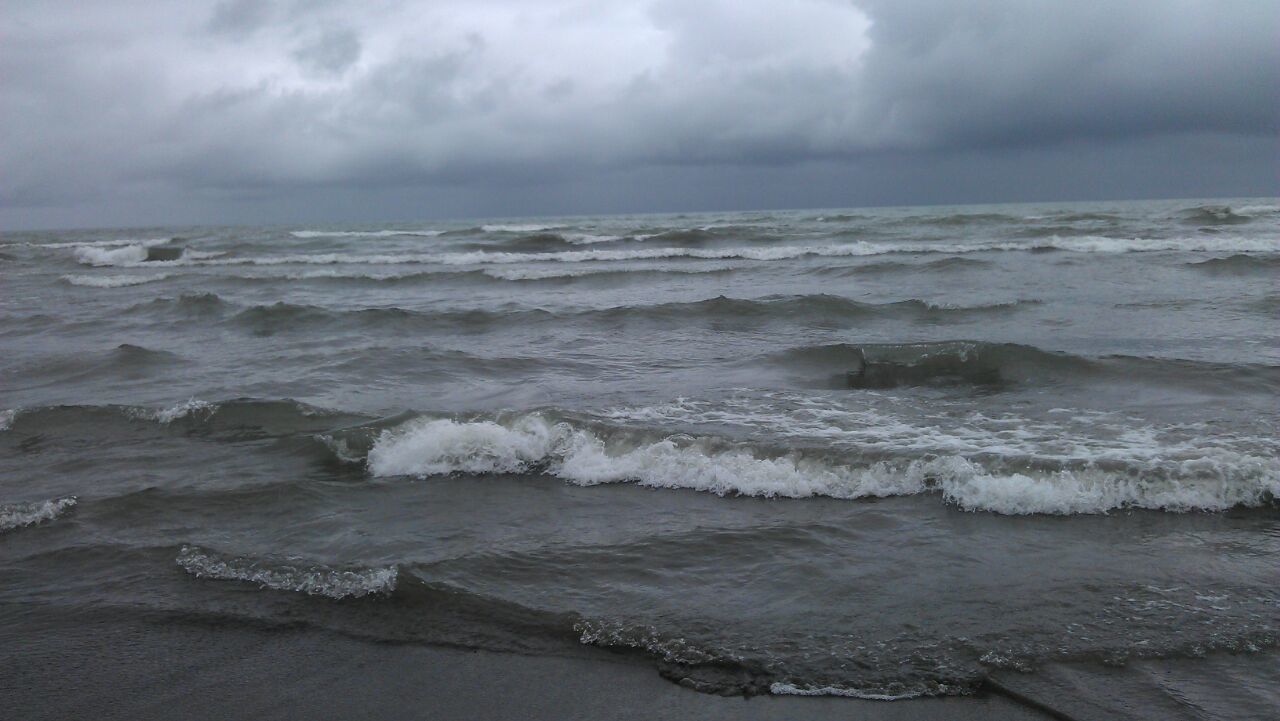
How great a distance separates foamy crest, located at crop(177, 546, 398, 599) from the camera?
5113 millimetres

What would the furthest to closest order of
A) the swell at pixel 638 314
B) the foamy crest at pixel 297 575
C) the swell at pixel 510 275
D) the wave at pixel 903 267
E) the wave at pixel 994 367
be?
the swell at pixel 510 275
the wave at pixel 903 267
the swell at pixel 638 314
the wave at pixel 994 367
the foamy crest at pixel 297 575

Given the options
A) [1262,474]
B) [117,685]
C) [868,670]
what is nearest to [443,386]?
[117,685]

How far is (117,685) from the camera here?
4211 mm

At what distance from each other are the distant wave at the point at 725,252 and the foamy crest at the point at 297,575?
77.8 feet

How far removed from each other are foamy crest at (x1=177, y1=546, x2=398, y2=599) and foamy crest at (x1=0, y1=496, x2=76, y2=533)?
5.59 feet

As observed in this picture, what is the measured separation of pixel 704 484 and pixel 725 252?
23943mm

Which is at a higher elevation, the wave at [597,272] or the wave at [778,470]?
the wave at [597,272]

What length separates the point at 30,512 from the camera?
652 cm

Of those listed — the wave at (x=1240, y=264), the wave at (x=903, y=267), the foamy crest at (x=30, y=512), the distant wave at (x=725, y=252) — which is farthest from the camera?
the distant wave at (x=725, y=252)

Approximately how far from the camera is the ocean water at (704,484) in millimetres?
4555

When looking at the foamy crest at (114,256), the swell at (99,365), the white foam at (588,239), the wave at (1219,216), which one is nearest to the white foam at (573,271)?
the white foam at (588,239)

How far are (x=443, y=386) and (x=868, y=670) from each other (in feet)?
25.6

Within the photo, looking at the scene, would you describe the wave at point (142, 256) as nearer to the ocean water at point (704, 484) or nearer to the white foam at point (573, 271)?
the white foam at point (573, 271)

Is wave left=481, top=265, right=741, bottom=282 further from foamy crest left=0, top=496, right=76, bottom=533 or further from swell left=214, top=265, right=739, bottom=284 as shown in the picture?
foamy crest left=0, top=496, right=76, bottom=533
